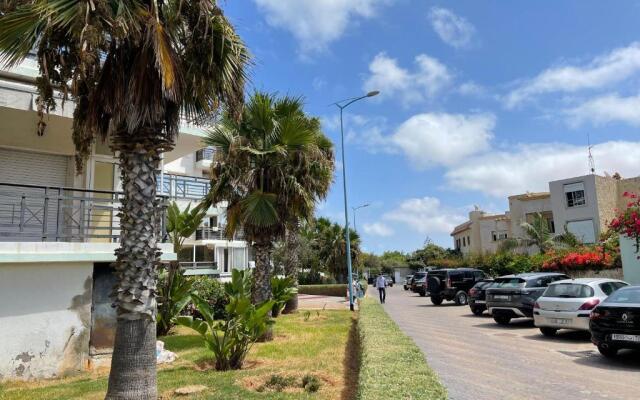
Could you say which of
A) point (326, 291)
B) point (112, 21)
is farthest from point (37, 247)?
point (326, 291)

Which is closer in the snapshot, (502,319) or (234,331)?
(234,331)

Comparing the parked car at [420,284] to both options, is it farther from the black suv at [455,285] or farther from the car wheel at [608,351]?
the car wheel at [608,351]

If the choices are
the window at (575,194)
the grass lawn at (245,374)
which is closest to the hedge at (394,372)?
the grass lawn at (245,374)

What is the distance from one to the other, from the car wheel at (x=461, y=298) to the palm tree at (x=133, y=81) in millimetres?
21953

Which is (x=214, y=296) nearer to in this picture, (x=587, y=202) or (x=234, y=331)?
(x=234, y=331)

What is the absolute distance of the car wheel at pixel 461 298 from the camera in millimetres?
26359

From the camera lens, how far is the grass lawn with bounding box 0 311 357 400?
24.5 ft

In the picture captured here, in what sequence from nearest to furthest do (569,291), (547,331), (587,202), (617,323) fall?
(617,323) < (569,291) < (547,331) < (587,202)

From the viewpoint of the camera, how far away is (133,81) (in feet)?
22.1

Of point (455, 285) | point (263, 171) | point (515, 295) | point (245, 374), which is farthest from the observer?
point (455, 285)

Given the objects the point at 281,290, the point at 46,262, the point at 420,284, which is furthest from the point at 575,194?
the point at 46,262

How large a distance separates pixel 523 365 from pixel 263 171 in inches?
317

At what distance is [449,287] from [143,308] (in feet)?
72.7

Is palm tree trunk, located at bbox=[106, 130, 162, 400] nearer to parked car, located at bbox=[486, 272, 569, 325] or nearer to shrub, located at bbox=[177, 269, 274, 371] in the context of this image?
shrub, located at bbox=[177, 269, 274, 371]
